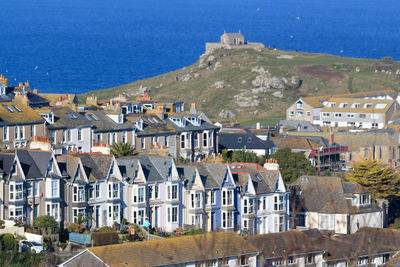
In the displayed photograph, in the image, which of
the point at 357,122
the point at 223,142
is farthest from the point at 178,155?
the point at 357,122

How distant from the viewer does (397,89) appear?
179375 millimetres

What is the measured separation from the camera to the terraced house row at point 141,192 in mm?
70625

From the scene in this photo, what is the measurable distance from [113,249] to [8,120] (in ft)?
87.8

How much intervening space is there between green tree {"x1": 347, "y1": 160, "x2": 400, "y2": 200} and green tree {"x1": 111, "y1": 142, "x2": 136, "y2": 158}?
16.0m

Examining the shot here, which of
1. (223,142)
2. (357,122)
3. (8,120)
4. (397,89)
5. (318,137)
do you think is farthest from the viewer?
(397,89)

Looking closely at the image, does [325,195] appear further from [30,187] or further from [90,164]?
[30,187]

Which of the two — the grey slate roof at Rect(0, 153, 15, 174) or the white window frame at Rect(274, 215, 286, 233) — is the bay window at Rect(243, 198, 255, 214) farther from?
the grey slate roof at Rect(0, 153, 15, 174)

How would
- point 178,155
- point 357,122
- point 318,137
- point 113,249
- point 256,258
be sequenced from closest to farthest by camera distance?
1. point 113,249
2. point 256,258
3. point 178,155
4. point 318,137
5. point 357,122

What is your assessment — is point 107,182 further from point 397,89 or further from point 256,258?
point 397,89

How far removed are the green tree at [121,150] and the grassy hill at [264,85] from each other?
274ft

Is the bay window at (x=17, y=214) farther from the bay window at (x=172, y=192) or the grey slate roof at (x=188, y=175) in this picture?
the grey slate roof at (x=188, y=175)

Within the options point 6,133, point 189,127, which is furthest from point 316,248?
point 189,127

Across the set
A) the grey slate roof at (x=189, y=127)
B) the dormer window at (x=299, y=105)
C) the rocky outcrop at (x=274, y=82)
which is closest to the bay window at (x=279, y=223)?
the grey slate roof at (x=189, y=127)

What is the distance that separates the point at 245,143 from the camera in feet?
344
